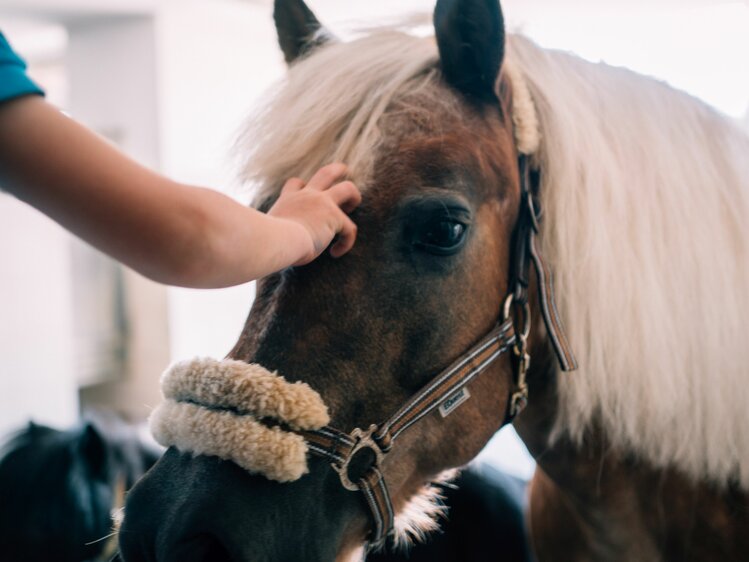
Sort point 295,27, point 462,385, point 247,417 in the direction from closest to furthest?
point 247,417 < point 462,385 < point 295,27

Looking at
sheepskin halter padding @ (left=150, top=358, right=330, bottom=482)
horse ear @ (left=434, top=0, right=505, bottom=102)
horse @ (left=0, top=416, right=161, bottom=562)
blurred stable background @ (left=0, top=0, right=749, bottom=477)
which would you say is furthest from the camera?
blurred stable background @ (left=0, top=0, right=749, bottom=477)

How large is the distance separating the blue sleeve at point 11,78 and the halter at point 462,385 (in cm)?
38

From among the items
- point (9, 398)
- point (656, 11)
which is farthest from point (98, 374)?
point (656, 11)

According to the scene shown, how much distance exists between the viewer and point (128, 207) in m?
0.44

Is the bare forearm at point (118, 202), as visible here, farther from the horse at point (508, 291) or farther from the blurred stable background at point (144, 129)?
the blurred stable background at point (144, 129)

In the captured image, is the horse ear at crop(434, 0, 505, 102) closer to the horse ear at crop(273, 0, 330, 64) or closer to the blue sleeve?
the horse ear at crop(273, 0, 330, 64)

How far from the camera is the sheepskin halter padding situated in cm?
57

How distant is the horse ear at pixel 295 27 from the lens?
895 millimetres

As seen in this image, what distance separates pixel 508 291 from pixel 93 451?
1116mm

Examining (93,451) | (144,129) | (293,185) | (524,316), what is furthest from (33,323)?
(524,316)

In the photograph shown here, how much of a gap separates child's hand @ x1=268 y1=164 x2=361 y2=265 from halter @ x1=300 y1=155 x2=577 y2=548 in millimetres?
180

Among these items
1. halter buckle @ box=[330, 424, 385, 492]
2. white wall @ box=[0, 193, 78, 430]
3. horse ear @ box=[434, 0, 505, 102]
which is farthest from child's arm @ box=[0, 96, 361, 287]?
white wall @ box=[0, 193, 78, 430]

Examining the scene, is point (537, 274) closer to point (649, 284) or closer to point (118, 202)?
point (649, 284)

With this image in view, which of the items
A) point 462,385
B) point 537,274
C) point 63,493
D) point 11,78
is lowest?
point 63,493
